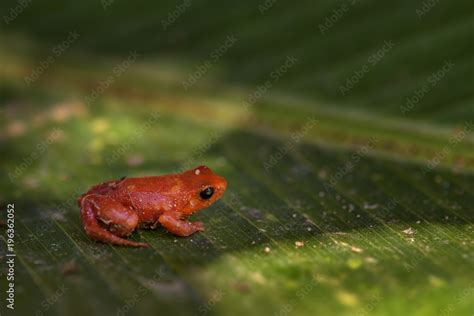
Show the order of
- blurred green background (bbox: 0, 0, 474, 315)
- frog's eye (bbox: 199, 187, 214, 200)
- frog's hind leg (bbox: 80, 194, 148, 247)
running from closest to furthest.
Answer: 1. blurred green background (bbox: 0, 0, 474, 315)
2. frog's hind leg (bbox: 80, 194, 148, 247)
3. frog's eye (bbox: 199, 187, 214, 200)

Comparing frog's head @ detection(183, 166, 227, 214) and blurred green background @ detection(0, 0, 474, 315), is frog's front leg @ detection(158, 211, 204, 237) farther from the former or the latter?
frog's head @ detection(183, 166, 227, 214)

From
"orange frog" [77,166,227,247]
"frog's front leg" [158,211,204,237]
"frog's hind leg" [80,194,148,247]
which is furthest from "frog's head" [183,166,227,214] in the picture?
"frog's hind leg" [80,194,148,247]

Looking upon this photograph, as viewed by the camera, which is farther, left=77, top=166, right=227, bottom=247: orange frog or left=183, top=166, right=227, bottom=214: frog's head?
left=183, top=166, right=227, bottom=214: frog's head

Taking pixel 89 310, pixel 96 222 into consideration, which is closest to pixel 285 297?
pixel 89 310

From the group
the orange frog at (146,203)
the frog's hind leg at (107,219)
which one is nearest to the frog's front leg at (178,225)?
the orange frog at (146,203)

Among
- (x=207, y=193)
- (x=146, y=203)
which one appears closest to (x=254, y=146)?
(x=207, y=193)

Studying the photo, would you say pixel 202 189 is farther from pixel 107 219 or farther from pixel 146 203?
pixel 107 219

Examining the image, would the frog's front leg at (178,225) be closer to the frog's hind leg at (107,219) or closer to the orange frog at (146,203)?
the orange frog at (146,203)
